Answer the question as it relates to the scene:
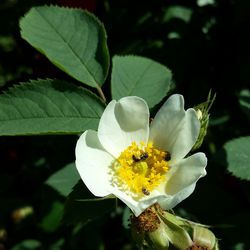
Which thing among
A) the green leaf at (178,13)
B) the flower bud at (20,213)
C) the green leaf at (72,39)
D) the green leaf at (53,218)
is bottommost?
the flower bud at (20,213)

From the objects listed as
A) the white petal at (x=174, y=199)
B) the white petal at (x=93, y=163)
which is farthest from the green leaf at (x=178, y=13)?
the white petal at (x=174, y=199)

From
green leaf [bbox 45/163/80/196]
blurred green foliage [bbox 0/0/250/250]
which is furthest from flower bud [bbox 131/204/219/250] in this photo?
green leaf [bbox 45/163/80/196]

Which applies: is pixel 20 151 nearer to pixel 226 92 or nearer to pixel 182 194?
pixel 226 92

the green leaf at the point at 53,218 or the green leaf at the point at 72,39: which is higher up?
the green leaf at the point at 72,39

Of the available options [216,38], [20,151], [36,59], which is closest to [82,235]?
[20,151]

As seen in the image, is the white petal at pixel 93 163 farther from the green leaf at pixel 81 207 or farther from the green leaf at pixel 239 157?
the green leaf at pixel 239 157

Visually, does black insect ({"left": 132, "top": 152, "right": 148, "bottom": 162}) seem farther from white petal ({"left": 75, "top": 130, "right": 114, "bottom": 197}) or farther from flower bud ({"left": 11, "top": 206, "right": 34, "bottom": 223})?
flower bud ({"left": 11, "top": 206, "right": 34, "bottom": 223})
